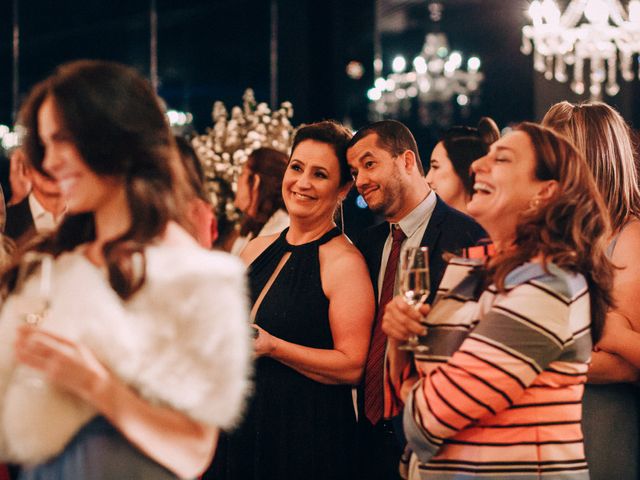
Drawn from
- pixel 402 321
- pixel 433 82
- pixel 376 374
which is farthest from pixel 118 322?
pixel 433 82

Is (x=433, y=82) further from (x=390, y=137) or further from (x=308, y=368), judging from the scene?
(x=308, y=368)

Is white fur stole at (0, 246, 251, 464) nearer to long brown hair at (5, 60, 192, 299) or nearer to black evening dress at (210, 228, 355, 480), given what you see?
long brown hair at (5, 60, 192, 299)

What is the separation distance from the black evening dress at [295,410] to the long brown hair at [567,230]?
3.01 feet

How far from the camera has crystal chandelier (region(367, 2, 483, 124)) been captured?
13422mm

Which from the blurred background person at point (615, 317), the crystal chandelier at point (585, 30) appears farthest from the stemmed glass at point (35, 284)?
the crystal chandelier at point (585, 30)

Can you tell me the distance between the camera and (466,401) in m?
1.98

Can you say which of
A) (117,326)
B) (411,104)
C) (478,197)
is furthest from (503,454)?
(411,104)

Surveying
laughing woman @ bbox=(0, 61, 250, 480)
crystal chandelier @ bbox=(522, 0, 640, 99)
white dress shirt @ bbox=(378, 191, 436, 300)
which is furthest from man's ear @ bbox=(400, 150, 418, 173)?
crystal chandelier @ bbox=(522, 0, 640, 99)

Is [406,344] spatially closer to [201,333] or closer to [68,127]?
[201,333]

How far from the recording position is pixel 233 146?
18.3ft

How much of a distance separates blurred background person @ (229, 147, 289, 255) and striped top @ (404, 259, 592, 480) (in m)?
2.70

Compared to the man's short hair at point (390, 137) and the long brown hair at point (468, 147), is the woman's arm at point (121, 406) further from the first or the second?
the long brown hair at point (468, 147)

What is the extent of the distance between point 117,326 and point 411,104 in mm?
13039

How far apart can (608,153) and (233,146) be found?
123 inches
